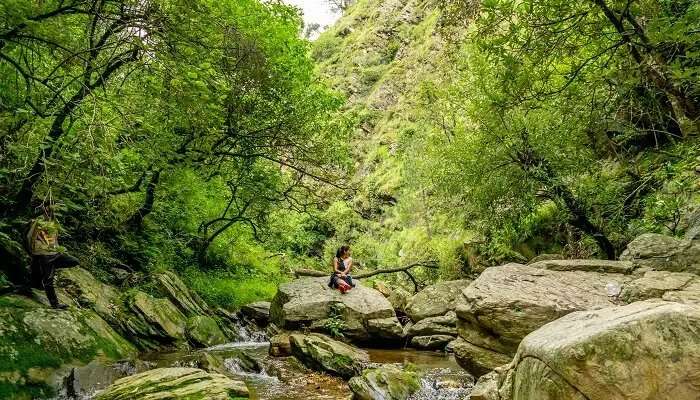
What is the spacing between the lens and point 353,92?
57562mm

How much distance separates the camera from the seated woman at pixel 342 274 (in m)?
14.5

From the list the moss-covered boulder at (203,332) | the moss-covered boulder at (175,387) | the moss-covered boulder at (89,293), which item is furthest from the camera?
the moss-covered boulder at (203,332)

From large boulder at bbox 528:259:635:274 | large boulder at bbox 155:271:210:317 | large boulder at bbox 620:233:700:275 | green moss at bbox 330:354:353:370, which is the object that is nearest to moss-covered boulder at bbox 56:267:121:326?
large boulder at bbox 155:271:210:317

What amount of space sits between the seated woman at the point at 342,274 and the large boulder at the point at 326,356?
3.44m

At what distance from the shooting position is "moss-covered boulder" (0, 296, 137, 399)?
7.19 meters

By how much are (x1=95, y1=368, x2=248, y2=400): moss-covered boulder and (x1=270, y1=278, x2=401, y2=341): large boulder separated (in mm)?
5821

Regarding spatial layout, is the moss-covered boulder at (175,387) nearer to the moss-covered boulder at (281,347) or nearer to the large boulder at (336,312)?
the moss-covered boulder at (281,347)

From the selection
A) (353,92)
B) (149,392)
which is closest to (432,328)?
(149,392)

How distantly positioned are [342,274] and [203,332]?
4.26 metres

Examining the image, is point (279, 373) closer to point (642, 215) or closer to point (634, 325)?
point (634, 325)

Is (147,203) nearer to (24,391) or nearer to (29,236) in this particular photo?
(29,236)

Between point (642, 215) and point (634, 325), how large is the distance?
11310 mm

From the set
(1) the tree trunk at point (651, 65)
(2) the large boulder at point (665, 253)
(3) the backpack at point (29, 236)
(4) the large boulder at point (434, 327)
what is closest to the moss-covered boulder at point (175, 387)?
(3) the backpack at point (29, 236)

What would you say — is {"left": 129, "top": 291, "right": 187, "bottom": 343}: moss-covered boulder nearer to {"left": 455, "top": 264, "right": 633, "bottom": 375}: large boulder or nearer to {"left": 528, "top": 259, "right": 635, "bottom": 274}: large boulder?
{"left": 455, "top": 264, "right": 633, "bottom": 375}: large boulder
